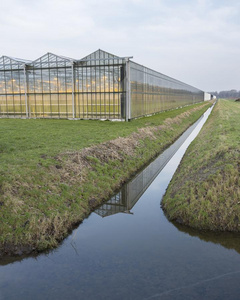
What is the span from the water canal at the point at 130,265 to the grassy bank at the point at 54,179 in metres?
0.63

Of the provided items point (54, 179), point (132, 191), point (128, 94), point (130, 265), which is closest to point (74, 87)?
point (128, 94)

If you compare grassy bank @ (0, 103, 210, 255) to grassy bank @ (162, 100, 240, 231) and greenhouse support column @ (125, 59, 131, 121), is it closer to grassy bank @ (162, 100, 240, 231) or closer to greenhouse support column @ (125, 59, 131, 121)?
grassy bank @ (162, 100, 240, 231)

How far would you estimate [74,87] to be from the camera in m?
36.9

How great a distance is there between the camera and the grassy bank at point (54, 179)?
9.73 meters

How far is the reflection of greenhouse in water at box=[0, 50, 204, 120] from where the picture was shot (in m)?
34.8

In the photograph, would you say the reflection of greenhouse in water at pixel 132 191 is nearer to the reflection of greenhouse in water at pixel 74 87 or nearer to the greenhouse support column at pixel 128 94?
the greenhouse support column at pixel 128 94

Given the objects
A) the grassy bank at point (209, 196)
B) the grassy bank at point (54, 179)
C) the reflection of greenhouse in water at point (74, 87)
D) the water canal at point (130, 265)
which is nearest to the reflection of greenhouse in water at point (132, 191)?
the grassy bank at point (54, 179)

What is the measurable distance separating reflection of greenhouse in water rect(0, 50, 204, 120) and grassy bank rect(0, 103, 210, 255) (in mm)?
14029

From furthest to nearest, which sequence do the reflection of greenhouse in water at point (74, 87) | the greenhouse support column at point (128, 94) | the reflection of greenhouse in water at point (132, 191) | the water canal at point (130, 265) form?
the reflection of greenhouse in water at point (74, 87)
the greenhouse support column at point (128, 94)
the reflection of greenhouse in water at point (132, 191)
the water canal at point (130, 265)

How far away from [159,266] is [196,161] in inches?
381

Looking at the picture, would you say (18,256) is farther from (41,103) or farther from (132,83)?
(41,103)

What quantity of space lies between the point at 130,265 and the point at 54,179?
601 cm

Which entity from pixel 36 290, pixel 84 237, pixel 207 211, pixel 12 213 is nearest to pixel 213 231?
pixel 207 211

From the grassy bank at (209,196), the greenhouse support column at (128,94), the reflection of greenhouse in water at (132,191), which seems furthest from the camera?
the greenhouse support column at (128,94)
